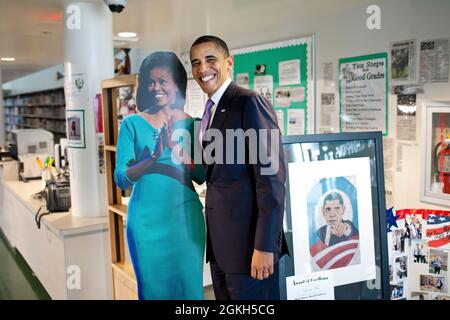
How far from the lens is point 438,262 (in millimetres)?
1253

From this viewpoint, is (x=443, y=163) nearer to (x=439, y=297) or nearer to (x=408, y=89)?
(x=408, y=89)

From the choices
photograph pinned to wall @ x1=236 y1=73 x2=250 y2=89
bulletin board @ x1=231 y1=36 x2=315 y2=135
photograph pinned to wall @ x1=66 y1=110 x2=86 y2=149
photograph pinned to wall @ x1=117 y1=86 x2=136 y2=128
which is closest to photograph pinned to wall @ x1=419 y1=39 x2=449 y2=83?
bulletin board @ x1=231 y1=36 x2=315 y2=135

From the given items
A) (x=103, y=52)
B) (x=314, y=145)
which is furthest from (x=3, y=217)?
(x=314, y=145)

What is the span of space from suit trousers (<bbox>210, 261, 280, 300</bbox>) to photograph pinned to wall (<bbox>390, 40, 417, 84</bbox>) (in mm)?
1280

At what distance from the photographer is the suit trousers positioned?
1181 millimetres

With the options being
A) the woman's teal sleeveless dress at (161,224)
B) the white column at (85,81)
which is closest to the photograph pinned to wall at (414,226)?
the woman's teal sleeveless dress at (161,224)

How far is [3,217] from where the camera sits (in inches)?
162

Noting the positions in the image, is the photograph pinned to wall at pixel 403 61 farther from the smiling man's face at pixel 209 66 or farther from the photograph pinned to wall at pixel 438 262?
the smiling man's face at pixel 209 66

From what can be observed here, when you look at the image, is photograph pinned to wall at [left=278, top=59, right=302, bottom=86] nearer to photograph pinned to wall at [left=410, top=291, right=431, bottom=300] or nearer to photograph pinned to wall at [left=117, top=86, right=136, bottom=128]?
photograph pinned to wall at [left=117, top=86, right=136, bottom=128]

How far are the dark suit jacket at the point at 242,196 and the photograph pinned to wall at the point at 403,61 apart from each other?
1075 millimetres

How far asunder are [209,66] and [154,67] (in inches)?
9.3

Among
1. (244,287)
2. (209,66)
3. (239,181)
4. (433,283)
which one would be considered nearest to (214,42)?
(209,66)

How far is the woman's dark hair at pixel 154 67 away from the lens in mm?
1308
